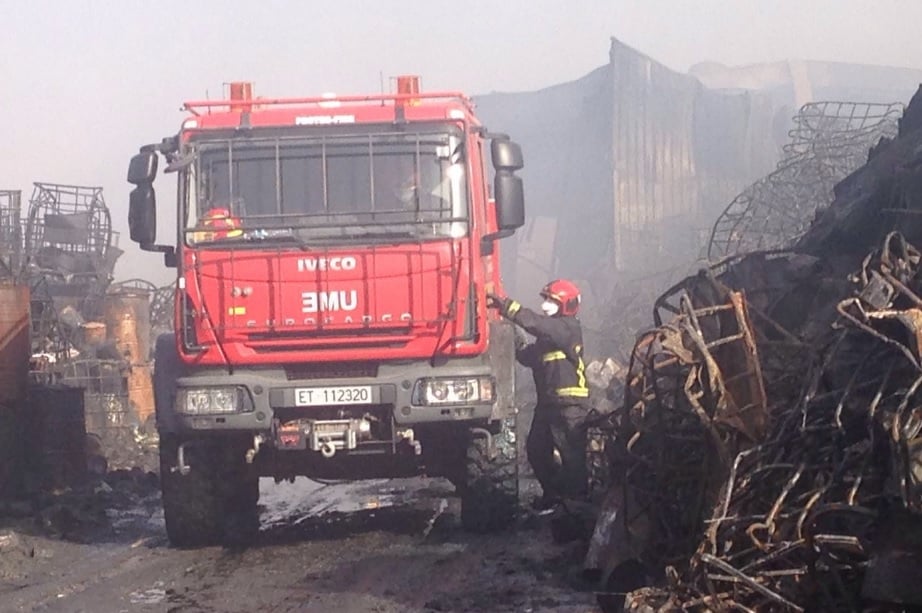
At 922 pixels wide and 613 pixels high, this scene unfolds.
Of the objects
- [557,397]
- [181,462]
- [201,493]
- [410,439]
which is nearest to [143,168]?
[181,462]

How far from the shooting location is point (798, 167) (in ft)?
47.0

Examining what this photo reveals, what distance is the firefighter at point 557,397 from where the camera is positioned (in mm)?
9195

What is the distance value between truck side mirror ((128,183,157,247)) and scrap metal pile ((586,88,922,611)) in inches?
132

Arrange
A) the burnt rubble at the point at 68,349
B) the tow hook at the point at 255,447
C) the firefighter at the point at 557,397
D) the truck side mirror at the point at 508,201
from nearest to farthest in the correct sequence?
the tow hook at the point at 255,447 → the truck side mirror at the point at 508,201 → the firefighter at the point at 557,397 → the burnt rubble at the point at 68,349

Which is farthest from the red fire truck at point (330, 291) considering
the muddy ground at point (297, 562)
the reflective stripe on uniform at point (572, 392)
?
the reflective stripe on uniform at point (572, 392)

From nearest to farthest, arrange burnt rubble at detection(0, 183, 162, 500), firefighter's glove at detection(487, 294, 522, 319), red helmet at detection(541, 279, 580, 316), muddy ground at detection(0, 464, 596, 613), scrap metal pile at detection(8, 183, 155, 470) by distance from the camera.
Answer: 1. muddy ground at detection(0, 464, 596, 613)
2. firefighter's glove at detection(487, 294, 522, 319)
3. red helmet at detection(541, 279, 580, 316)
4. burnt rubble at detection(0, 183, 162, 500)
5. scrap metal pile at detection(8, 183, 155, 470)

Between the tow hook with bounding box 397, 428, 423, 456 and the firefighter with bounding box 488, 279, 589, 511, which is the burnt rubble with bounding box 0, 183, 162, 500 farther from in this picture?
the firefighter with bounding box 488, 279, 589, 511

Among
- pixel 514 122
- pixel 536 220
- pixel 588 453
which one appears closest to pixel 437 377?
pixel 588 453

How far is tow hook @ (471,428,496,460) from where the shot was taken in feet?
27.0

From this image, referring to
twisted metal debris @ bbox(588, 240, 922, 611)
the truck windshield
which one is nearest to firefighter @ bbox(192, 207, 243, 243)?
the truck windshield

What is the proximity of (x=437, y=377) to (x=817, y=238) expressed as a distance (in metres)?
2.98

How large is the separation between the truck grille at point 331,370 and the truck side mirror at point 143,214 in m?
1.36

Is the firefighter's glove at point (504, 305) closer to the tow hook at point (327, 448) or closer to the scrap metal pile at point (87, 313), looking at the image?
the tow hook at point (327, 448)

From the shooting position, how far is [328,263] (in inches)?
309
